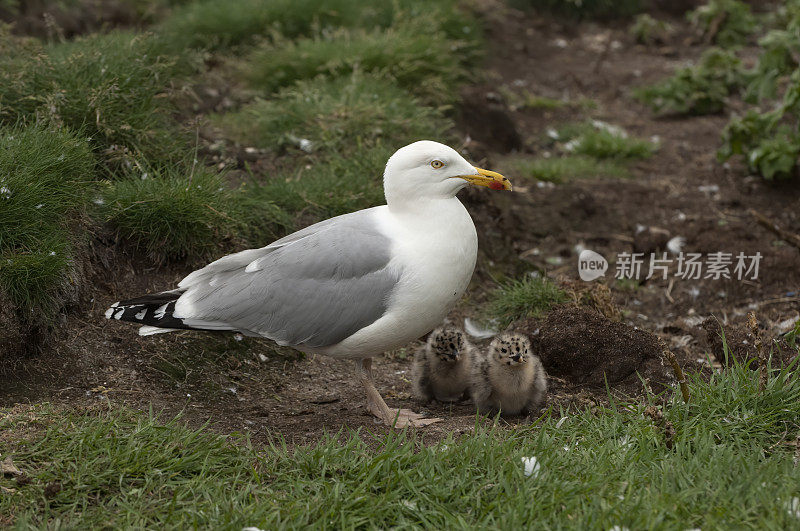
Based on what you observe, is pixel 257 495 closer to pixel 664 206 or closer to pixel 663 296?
pixel 663 296

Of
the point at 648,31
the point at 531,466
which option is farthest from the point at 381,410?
the point at 648,31

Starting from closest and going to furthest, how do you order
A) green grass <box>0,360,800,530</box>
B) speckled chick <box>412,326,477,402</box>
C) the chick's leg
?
green grass <box>0,360,800,530</box> → the chick's leg → speckled chick <box>412,326,477,402</box>

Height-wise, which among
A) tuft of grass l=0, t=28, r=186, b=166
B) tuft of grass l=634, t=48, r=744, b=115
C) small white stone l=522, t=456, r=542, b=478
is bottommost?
tuft of grass l=634, t=48, r=744, b=115

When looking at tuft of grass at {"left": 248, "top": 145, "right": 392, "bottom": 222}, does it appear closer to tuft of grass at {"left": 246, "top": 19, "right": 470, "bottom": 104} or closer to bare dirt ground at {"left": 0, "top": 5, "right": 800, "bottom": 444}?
bare dirt ground at {"left": 0, "top": 5, "right": 800, "bottom": 444}

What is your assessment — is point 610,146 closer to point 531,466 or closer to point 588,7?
point 588,7

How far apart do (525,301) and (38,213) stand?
9.01ft

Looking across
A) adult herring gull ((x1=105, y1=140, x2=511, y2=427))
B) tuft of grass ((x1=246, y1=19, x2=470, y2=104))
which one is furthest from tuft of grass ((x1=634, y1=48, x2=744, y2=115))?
adult herring gull ((x1=105, y1=140, x2=511, y2=427))

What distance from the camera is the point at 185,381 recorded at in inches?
175

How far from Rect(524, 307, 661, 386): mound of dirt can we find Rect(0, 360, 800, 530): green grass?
0.71 meters

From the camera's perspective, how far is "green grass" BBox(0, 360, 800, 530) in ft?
9.90

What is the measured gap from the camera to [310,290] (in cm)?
400

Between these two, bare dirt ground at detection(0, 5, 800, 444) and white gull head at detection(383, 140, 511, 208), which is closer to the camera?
white gull head at detection(383, 140, 511, 208)

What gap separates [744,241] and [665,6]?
678 centimetres

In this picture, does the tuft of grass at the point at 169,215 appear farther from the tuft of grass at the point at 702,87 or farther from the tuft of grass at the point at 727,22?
the tuft of grass at the point at 727,22
